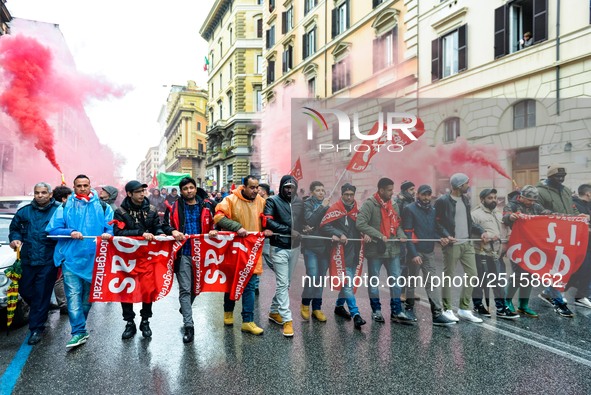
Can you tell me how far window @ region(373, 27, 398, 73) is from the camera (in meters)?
18.9

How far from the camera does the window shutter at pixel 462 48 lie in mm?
15055

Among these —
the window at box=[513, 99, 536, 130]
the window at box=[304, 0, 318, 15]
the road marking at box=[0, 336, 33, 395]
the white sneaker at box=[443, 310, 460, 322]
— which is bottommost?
the road marking at box=[0, 336, 33, 395]

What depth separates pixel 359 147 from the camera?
18.0ft

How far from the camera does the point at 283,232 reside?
5305 mm

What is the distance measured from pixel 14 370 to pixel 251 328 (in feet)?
7.46

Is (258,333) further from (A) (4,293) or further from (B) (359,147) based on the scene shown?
(A) (4,293)

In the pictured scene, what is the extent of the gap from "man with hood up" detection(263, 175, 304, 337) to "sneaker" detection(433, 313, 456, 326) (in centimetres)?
182

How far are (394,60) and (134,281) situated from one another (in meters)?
16.4

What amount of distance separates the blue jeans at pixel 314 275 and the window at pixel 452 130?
2336mm

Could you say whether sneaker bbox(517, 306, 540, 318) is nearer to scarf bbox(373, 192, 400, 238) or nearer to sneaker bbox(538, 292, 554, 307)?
sneaker bbox(538, 292, 554, 307)

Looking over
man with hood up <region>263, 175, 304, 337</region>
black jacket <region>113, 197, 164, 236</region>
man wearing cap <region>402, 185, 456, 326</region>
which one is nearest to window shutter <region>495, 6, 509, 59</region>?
man wearing cap <region>402, 185, 456, 326</region>

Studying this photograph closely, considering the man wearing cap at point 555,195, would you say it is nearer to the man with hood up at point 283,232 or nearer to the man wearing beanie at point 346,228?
the man wearing beanie at point 346,228

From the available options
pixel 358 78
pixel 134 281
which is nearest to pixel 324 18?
pixel 358 78

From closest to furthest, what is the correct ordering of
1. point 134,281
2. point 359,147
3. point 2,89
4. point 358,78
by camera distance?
1. point 134,281
2. point 359,147
3. point 2,89
4. point 358,78
